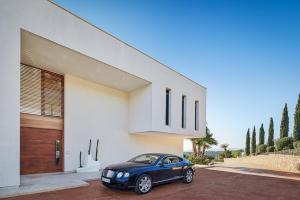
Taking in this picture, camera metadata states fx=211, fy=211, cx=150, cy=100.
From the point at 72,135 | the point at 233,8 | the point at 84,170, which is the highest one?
the point at 233,8

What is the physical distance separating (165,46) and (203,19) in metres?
3.31

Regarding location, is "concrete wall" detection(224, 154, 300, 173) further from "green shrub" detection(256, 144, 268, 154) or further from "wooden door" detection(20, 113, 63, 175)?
"wooden door" detection(20, 113, 63, 175)

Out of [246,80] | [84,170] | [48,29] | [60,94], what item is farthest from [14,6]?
[246,80]

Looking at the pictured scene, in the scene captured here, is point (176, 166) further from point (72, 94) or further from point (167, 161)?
point (72, 94)

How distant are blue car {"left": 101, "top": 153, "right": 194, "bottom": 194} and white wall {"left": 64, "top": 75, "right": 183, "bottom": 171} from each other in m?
4.78

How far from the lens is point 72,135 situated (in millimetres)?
11633

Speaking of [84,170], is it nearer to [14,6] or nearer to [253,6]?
[14,6]

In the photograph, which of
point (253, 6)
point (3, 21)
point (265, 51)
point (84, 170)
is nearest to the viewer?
point (3, 21)

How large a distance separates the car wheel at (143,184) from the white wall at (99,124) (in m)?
5.82

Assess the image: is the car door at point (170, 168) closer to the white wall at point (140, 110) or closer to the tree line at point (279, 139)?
the white wall at point (140, 110)

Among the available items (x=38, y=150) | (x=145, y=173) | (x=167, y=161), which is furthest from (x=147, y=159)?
(x=38, y=150)

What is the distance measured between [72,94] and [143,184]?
7.05 meters

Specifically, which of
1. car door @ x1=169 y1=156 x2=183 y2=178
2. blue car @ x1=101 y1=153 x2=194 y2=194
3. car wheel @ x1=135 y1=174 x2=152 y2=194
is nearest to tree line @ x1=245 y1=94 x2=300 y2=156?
car door @ x1=169 y1=156 x2=183 y2=178

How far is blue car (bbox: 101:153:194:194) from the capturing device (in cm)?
684
